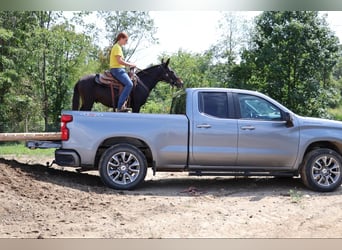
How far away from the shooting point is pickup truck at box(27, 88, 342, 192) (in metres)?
4.57

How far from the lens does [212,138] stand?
4660 millimetres

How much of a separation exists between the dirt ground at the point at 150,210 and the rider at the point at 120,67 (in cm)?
80

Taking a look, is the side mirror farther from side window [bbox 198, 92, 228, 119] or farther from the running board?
side window [bbox 198, 92, 228, 119]

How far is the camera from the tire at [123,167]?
457 cm

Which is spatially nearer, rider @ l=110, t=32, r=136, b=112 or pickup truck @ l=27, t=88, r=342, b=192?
pickup truck @ l=27, t=88, r=342, b=192

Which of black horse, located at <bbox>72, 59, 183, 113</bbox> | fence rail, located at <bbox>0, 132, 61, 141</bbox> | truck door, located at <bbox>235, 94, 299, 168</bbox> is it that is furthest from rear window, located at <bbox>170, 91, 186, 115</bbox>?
fence rail, located at <bbox>0, 132, 61, 141</bbox>

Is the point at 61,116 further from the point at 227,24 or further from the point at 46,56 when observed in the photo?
the point at 227,24

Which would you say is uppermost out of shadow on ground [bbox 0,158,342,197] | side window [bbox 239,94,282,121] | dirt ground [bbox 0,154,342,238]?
side window [bbox 239,94,282,121]

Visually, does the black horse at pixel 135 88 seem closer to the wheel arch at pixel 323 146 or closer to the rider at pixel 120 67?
the rider at pixel 120 67

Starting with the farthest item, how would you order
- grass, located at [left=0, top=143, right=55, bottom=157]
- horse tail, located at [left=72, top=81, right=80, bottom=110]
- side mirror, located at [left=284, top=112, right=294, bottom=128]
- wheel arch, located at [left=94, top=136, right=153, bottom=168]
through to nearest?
1. horse tail, located at [left=72, top=81, right=80, bottom=110]
2. grass, located at [left=0, top=143, right=55, bottom=157]
3. side mirror, located at [left=284, top=112, right=294, bottom=128]
4. wheel arch, located at [left=94, top=136, right=153, bottom=168]

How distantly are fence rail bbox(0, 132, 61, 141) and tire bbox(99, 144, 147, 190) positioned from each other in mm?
494

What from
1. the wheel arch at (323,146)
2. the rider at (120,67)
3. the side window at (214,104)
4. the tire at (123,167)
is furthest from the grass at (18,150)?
the wheel arch at (323,146)

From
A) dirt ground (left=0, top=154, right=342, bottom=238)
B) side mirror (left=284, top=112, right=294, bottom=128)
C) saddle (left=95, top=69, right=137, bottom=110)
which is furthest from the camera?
saddle (left=95, top=69, right=137, bottom=110)

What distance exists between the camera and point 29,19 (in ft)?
15.7
